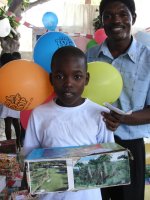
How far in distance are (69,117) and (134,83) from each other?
0.37 m

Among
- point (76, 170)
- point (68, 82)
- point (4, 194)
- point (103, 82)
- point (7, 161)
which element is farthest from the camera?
point (7, 161)

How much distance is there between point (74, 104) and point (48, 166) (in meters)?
0.30

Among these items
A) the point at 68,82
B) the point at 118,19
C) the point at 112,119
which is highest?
the point at 118,19

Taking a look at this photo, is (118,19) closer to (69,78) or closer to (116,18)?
(116,18)

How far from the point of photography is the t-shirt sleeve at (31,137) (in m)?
1.07

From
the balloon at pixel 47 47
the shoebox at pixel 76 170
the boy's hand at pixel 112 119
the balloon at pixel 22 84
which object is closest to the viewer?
the shoebox at pixel 76 170

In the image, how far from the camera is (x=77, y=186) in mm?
852

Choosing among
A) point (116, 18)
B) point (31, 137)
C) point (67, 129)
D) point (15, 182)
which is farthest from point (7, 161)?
point (116, 18)

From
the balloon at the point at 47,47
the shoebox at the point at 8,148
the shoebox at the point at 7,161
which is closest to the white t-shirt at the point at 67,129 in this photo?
the balloon at the point at 47,47

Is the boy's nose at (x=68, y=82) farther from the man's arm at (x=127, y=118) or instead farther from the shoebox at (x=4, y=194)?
the shoebox at (x=4, y=194)

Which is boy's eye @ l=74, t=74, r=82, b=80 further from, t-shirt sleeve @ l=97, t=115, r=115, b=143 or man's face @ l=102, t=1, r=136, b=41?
man's face @ l=102, t=1, r=136, b=41

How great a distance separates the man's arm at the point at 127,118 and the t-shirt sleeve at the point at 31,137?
0.27 meters

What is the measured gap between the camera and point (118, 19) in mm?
1215

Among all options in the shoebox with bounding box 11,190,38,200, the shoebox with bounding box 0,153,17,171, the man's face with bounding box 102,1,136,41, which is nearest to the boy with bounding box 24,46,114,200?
the man's face with bounding box 102,1,136,41
